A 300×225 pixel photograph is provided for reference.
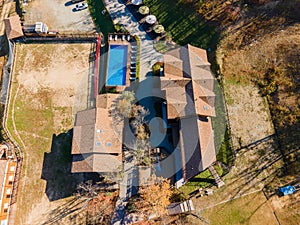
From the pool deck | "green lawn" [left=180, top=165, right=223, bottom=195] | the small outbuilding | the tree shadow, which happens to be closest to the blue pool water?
the pool deck

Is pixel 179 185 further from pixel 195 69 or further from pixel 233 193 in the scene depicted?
pixel 195 69

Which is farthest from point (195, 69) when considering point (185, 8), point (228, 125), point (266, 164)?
point (266, 164)

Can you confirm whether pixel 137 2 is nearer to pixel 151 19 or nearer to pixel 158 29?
pixel 151 19

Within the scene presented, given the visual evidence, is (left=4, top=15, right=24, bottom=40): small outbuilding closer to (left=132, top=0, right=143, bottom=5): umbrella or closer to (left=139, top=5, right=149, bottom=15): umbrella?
(left=132, top=0, right=143, bottom=5): umbrella

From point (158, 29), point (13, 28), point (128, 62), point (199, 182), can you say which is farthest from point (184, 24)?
point (13, 28)

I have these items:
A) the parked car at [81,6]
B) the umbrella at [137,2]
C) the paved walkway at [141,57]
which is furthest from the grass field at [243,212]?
the parked car at [81,6]

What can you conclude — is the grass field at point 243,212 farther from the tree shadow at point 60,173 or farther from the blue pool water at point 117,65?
the blue pool water at point 117,65
